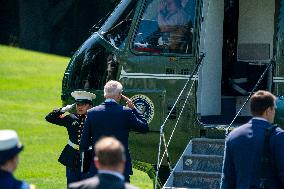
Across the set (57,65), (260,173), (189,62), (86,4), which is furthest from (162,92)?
(86,4)

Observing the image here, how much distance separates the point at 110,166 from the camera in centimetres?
645

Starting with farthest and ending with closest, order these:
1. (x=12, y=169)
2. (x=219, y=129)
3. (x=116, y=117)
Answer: (x=219, y=129) → (x=116, y=117) → (x=12, y=169)

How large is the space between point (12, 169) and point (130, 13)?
609cm

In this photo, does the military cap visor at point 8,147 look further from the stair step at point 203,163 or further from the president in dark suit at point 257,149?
the stair step at point 203,163

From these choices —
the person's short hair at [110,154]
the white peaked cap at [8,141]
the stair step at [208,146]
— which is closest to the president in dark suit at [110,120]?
the stair step at [208,146]

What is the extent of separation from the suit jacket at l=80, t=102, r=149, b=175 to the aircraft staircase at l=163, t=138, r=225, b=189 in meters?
0.87

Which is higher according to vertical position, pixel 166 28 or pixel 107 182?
pixel 166 28

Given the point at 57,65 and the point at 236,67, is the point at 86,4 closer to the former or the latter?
the point at 57,65

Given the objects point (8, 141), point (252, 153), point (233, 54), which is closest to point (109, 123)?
point (252, 153)

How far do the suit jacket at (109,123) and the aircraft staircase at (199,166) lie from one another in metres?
0.87

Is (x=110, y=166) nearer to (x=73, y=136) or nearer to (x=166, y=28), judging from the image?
(x=73, y=136)

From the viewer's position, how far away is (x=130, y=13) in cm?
1260

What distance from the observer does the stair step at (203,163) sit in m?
11.0

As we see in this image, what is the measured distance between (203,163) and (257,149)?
110 inches
